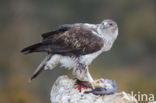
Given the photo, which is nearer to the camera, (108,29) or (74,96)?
(108,29)

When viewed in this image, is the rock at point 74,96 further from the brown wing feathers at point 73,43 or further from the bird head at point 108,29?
the bird head at point 108,29

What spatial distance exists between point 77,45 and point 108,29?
0.41m

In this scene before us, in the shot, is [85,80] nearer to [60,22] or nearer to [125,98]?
[125,98]

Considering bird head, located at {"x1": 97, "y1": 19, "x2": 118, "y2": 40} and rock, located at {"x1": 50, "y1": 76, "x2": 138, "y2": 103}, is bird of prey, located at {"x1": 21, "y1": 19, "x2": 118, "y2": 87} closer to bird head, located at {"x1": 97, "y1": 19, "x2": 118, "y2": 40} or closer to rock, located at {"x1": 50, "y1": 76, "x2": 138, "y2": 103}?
bird head, located at {"x1": 97, "y1": 19, "x2": 118, "y2": 40}

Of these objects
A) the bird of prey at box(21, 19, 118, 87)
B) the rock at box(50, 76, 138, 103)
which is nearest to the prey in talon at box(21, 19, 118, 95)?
the bird of prey at box(21, 19, 118, 87)

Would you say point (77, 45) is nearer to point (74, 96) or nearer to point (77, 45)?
point (77, 45)

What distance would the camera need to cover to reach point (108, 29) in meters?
4.87

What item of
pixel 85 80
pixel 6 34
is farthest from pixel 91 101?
pixel 6 34

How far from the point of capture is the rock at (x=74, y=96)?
482 centimetres

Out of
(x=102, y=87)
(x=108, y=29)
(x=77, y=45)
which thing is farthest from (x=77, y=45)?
(x=102, y=87)

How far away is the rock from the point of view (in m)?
4.82

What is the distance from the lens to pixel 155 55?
9.82 m

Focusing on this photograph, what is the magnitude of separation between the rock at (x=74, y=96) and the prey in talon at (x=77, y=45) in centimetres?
18

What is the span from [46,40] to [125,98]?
1139 mm
